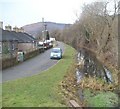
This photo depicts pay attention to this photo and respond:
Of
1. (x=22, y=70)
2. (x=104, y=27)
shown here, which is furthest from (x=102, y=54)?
(x=22, y=70)

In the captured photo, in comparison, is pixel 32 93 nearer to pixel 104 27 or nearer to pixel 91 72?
pixel 91 72

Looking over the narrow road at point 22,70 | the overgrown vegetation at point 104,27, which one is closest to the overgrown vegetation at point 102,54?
the overgrown vegetation at point 104,27

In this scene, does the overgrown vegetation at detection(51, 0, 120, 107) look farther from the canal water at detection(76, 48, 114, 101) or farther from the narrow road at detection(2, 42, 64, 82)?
the narrow road at detection(2, 42, 64, 82)

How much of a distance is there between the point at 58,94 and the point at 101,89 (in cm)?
A: 574

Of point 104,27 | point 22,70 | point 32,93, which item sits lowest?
point 32,93

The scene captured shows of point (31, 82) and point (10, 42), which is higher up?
point (10, 42)

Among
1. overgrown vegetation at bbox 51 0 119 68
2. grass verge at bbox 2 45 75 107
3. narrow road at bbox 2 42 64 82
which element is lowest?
grass verge at bbox 2 45 75 107

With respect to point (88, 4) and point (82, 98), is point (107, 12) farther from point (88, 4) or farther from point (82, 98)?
point (82, 98)

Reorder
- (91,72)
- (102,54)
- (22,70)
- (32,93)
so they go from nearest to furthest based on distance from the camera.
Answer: (32,93)
(22,70)
(91,72)
(102,54)

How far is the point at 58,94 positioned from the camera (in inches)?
610

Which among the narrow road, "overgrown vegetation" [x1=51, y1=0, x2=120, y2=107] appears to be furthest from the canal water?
the narrow road

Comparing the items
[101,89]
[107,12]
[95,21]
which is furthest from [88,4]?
[101,89]

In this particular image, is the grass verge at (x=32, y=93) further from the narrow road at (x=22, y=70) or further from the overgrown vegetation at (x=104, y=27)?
the overgrown vegetation at (x=104, y=27)

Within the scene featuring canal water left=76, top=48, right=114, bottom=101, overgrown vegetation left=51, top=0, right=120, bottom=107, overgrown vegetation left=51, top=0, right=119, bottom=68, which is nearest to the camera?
overgrown vegetation left=51, top=0, right=120, bottom=107
